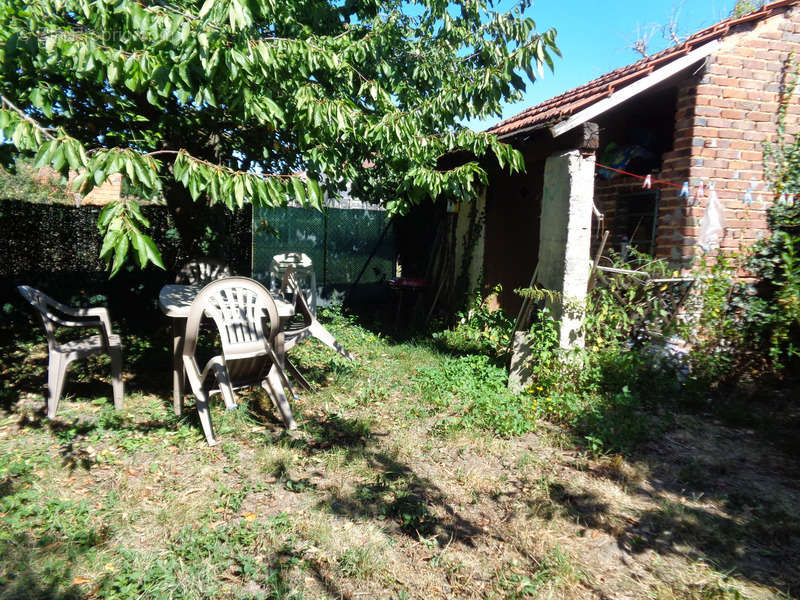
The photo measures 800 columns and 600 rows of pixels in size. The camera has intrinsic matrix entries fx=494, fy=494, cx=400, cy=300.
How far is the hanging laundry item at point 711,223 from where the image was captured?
16.2 ft

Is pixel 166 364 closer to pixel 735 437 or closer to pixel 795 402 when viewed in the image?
pixel 735 437

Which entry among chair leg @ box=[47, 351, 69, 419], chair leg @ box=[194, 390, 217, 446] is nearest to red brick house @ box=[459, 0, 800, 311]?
chair leg @ box=[194, 390, 217, 446]

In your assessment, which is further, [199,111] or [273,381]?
[199,111]

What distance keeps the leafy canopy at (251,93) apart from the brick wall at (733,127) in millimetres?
1664

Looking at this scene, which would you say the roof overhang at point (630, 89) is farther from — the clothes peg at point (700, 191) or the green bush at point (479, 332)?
the green bush at point (479, 332)

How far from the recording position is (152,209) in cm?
722

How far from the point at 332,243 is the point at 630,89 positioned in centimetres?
613

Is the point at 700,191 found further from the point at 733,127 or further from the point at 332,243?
A: the point at 332,243

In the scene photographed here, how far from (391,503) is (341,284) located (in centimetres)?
693

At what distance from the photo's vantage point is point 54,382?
421cm

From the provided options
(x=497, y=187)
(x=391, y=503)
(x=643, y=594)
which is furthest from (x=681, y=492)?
(x=497, y=187)

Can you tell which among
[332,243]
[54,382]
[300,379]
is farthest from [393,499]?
[332,243]

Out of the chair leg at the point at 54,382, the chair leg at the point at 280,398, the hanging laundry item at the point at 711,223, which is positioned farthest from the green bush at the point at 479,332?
the chair leg at the point at 54,382

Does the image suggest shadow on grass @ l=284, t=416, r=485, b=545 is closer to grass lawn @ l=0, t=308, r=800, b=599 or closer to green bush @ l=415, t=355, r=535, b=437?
grass lawn @ l=0, t=308, r=800, b=599
